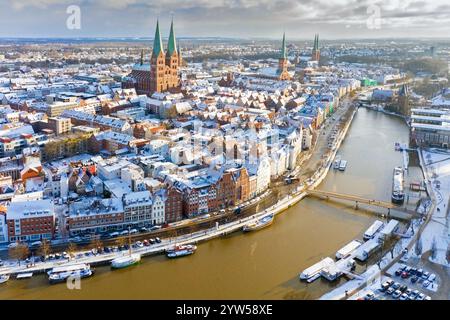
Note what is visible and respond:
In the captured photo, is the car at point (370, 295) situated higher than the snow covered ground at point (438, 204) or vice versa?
the snow covered ground at point (438, 204)

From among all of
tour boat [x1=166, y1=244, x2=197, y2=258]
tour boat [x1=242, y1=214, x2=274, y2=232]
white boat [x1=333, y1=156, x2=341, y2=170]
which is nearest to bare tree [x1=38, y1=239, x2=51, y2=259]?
tour boat [x1=166, y1=244, x2=197, y2=258]

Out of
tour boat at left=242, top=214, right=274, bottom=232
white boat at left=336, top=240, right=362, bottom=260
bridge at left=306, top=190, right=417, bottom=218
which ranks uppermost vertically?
bridge at left=306, top=190, right=417, bottom=218

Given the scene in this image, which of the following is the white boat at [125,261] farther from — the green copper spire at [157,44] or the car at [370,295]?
the green copper spire at [157,44]

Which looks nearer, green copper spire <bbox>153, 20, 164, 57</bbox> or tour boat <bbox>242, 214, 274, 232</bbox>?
tour boat <bbox>242, 214, 274, 232</bbox>

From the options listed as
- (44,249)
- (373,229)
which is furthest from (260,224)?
(44,249)

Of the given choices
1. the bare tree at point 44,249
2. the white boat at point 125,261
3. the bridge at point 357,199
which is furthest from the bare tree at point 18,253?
the bridge at point 357,199

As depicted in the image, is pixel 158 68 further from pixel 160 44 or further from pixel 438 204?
pixel 438 204

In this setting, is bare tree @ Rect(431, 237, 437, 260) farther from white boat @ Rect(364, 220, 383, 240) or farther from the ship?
the ship
